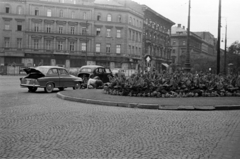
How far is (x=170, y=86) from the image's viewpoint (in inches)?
576

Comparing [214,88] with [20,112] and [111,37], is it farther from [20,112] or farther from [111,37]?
[111,37]

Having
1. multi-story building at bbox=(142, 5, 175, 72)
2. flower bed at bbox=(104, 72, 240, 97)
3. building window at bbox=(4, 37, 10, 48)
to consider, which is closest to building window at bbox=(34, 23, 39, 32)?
building window at bbox=(4, 37, 10, 48)

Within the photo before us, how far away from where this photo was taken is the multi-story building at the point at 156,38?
226 ft

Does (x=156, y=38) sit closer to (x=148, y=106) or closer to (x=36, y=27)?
(x=36, y=27)

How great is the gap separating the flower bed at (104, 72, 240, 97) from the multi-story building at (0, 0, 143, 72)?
4295cm

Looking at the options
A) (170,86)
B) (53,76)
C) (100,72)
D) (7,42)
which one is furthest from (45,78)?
(7,42)

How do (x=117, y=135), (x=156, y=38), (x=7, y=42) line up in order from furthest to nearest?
(x=156, y=38) → (x=7, y=42) → (x=117, y=135)

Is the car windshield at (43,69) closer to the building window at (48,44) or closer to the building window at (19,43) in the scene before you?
the building window at (19,43)

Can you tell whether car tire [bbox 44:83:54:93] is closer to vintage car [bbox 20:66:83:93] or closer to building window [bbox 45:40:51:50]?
vintage car [bbox 20:66:83:93]

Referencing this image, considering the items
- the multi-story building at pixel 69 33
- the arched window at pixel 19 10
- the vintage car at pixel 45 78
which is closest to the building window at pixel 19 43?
the multi-story building at pixel 69 33

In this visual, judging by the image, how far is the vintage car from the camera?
16.5 metres

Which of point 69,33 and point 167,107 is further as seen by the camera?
point 69,33

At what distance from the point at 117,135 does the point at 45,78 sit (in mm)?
11234

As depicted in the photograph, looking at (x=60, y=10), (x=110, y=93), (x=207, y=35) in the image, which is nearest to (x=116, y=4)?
(x=60, y=10)
